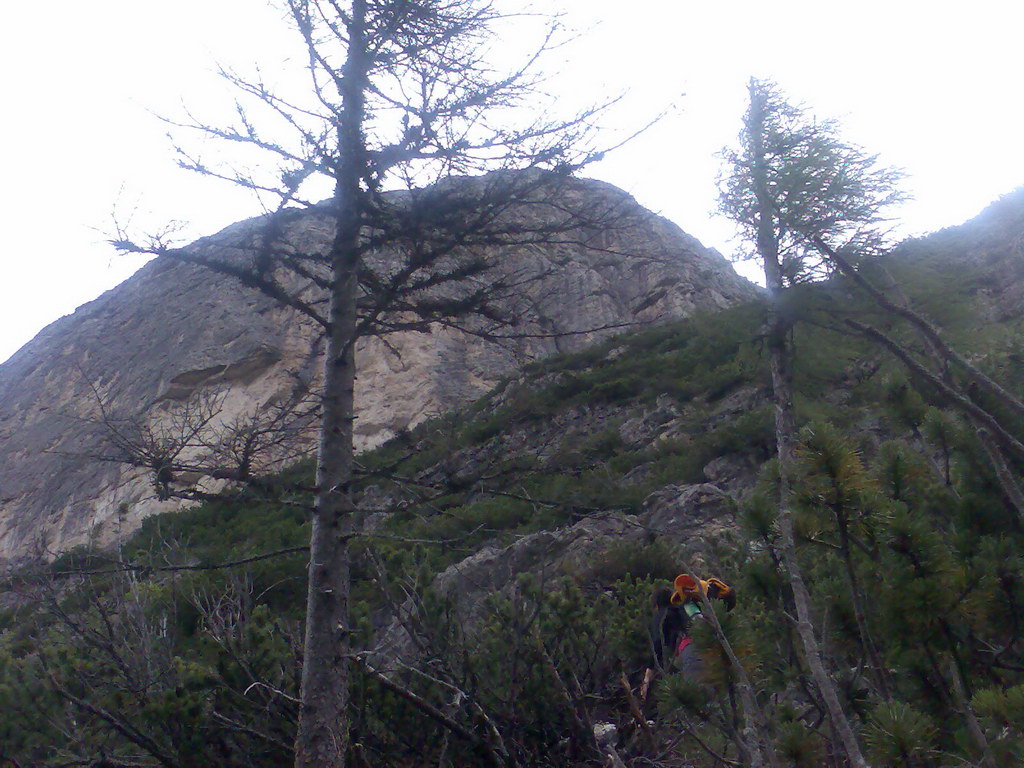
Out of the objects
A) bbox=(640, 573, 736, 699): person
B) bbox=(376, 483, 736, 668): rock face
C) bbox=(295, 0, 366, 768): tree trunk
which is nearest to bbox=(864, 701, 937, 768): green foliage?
bbox=(640, 573, 736, 699): person

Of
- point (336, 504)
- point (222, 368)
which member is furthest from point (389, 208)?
point (222, 368)

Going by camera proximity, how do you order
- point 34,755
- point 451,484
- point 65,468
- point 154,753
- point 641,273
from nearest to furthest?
point 451,484 < point 154,753 < point 34,755 < point 65,468 < point 641,273

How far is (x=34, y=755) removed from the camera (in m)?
5.49

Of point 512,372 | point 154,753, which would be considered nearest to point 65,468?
point 512,372

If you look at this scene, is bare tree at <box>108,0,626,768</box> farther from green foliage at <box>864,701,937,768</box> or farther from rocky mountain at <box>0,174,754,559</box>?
rocky mountain at <box>0,174,754,559</box>

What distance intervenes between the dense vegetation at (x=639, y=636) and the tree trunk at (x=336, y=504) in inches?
6.0

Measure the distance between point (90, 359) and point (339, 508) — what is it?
28118 millimetres

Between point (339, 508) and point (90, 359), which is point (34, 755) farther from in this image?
point (90, 359)

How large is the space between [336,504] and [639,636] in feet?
6.49

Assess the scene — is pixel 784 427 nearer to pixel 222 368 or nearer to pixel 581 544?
pixel 581 544

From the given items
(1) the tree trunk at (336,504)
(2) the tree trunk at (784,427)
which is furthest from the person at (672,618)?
(1) the tree trunk at (336,504)

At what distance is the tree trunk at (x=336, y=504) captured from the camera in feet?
11.1

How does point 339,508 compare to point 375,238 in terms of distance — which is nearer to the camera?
point 339,508

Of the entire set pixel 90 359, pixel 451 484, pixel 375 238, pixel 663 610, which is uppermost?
pixel 90 359
